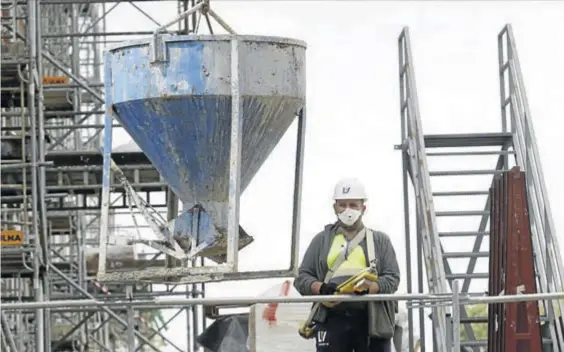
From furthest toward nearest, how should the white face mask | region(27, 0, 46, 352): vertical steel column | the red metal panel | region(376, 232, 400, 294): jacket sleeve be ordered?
region(27, 0, 46, 352): vertical steel column → the red metal panel → the white face mask → region(376, 232, 400, 294): jacket sleeve

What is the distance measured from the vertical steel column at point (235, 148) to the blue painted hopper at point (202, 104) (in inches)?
1.9

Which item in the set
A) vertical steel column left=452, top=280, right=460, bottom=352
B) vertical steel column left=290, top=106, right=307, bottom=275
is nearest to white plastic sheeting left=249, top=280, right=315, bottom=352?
vertical steel column left=290, top=106, right=307, bottom=275

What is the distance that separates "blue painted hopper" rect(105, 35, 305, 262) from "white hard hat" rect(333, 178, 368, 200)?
1485 millimetres

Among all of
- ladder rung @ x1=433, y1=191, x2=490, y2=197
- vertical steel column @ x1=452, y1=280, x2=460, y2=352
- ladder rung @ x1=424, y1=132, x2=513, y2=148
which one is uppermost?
Answer: ladder rung @ x1=424, y1=132, x2=513, y2=148

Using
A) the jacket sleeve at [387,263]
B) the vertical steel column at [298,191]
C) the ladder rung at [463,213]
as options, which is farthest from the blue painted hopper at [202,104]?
the ladder rung at [463,213]

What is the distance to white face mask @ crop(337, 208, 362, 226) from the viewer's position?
13.7 m

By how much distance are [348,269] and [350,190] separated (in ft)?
2.01

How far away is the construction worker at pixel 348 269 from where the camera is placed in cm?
1362

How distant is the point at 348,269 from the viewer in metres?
13.6

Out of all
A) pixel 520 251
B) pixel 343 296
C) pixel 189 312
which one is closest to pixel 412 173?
pixel 520 251

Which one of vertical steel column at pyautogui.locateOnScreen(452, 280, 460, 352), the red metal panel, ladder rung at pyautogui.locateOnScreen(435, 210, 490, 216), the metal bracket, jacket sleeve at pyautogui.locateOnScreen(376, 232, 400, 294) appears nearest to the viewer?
vertical steel column at pyautogui.locateOnScreen(452, 280, 460, 352)

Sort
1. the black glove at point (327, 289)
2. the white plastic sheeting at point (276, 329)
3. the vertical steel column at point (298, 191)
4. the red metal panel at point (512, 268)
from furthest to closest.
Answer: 1. the white plastic sheeting at point (276, 329)
2. the red metal panel at point (512, 268)
3. the vertical steel column at point (298, 191)
4. the black glove at point (327, 289)

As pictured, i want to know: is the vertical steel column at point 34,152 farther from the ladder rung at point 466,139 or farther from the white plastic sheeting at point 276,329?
the ladder rung at point 466,139

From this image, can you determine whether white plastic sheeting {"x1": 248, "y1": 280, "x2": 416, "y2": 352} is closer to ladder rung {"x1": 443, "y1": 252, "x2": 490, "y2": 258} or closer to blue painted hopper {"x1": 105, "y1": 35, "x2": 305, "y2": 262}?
ladder rung {"x1": 443, "y1": 252, "x2": 490, "y2": 258}
